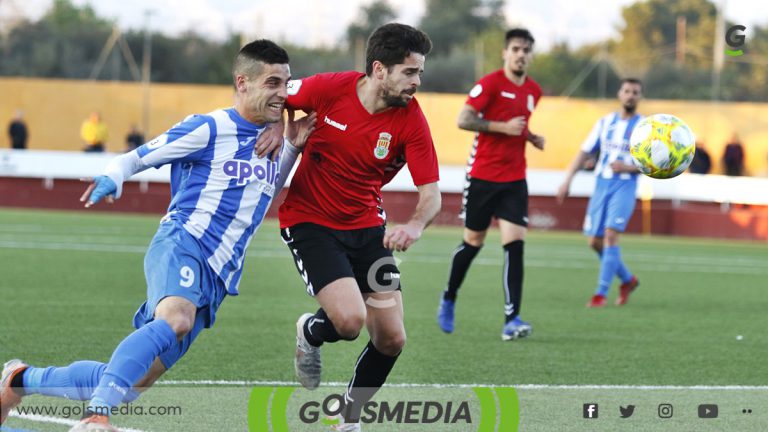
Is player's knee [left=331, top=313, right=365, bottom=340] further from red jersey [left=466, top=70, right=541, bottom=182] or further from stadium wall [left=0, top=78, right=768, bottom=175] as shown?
stadium wall [left=0, top=78, right=768, bottom=175]

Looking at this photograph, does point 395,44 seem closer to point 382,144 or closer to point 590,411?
point 382,144

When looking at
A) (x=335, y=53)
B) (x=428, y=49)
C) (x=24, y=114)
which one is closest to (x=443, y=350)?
(x=428, y=49)

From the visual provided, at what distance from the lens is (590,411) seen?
20.6 ft

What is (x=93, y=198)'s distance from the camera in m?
4.83

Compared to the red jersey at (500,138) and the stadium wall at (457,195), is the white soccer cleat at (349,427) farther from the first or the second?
the stadium wall at (457,195)

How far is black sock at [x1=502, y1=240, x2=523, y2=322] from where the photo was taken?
9188mm

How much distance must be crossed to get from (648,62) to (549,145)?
454 inches

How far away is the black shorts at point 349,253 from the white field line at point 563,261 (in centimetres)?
1036

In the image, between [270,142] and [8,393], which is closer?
[8,393]

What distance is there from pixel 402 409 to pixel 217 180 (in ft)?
5.83

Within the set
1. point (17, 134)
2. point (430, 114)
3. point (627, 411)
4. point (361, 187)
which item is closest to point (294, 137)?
point (361, 187)

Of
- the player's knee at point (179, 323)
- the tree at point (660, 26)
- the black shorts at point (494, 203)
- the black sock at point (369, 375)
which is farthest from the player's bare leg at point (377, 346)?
the tree at point (660, 26)

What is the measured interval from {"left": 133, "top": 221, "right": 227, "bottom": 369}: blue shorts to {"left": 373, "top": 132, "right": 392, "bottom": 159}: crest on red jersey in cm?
114

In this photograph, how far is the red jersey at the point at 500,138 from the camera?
9578 mm
